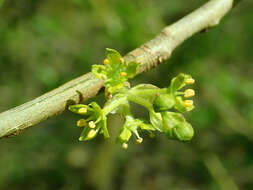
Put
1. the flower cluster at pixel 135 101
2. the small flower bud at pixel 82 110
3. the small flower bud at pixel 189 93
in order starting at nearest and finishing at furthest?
the flower cluster at pixel 135 101 < the small flower bud at pixel 82 110 < the small flower bud at pixel 189 93

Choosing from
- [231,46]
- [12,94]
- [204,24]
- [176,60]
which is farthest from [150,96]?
[12,94]

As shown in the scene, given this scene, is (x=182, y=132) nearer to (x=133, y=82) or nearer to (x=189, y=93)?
(x=189, y=93)

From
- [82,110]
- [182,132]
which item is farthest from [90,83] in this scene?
[182,132]

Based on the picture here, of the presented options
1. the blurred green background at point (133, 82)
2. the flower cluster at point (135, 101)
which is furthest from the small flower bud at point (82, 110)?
the blurred green background at point (133, 82)

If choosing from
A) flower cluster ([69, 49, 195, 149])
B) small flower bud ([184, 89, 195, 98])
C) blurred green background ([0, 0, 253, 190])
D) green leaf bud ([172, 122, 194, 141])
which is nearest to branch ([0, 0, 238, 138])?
flower cluster ([69, 49, 195, 149])

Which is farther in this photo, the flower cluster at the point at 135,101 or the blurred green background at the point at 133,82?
the blurred green background at the point at 133,82

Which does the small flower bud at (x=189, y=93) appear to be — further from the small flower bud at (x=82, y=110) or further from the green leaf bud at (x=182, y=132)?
the small flower bud at (x=82, y=110)

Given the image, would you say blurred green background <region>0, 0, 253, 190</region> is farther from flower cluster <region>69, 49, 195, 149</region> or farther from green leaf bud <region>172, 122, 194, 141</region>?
green leaf bud <region>172, 122, 194, 141</region>
